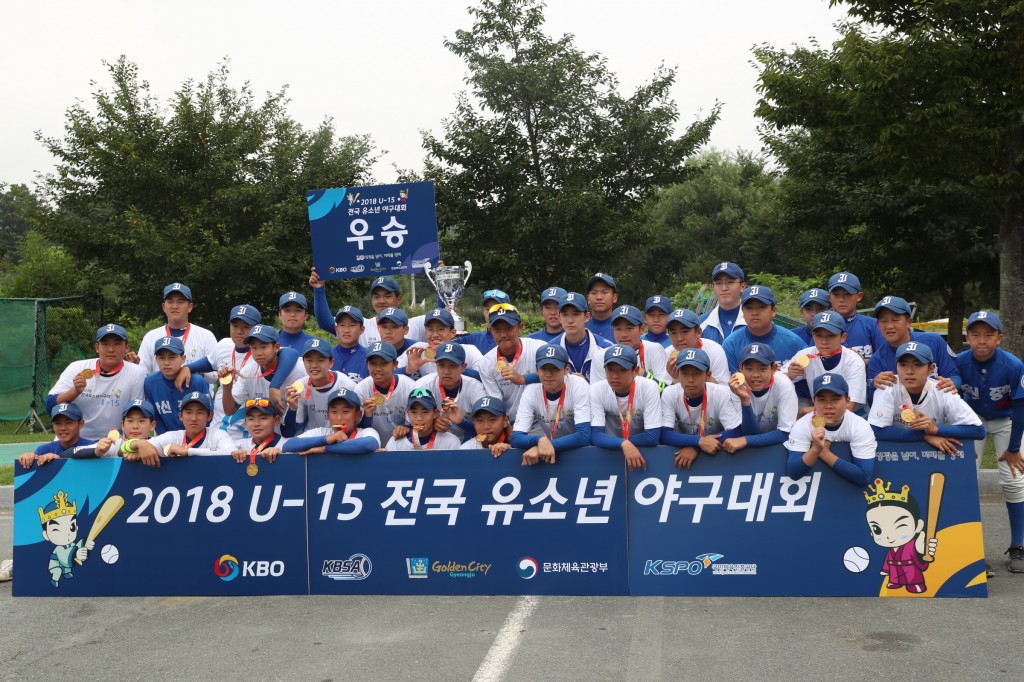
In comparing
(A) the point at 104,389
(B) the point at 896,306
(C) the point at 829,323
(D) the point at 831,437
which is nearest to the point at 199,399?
(A) the point at 104,389

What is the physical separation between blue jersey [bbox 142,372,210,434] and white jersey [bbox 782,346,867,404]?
195 inches

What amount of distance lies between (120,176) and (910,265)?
17086mm

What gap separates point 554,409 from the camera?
670cm

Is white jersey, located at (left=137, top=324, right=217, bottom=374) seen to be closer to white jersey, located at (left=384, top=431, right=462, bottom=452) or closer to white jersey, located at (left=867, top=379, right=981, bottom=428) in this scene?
white jersey, located at (left=384, top=431, right=462, bottom=452)

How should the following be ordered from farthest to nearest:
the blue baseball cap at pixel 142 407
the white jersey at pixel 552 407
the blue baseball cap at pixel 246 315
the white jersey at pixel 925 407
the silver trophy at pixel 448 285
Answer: the silver trophy at pixel 448 285, the blue baseball cap at pixel 246 315, the blue baseball cap at pixel 142 407, the white jersey at pixel 552 407, the white jersey at pixel 925 407

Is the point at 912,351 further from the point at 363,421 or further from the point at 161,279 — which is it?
the point at 161,279

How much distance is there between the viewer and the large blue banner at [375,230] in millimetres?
9961

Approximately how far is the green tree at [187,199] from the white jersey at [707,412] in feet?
43.6

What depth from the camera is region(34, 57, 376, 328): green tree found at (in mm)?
18438

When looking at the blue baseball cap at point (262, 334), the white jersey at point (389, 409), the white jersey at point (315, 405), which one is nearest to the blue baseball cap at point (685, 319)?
the white jersey at point (389, 409)

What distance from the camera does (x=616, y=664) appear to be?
4.95 metres

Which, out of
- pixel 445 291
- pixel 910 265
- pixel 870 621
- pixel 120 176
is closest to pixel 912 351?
pixel 870 621

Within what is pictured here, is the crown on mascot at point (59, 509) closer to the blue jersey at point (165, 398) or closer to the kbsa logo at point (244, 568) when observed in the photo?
the blue jersey at point (165, 398)

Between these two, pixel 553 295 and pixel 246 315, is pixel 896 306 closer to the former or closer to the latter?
pixel 553 295
